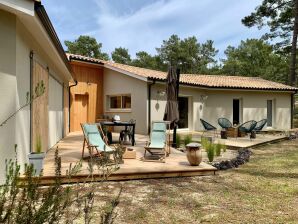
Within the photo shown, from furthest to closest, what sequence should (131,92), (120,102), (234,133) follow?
(120,102) < (131,92) < (234,133)

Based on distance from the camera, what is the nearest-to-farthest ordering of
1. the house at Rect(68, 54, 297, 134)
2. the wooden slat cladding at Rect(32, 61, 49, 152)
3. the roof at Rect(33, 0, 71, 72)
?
the roof at Rect(33, 0, 71, 72) → the wooden slat cladding at Rect(32, 61, 49, 152) → the house at Rect(68, 54, 297, 134)

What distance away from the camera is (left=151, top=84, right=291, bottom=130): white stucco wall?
57.5 ft

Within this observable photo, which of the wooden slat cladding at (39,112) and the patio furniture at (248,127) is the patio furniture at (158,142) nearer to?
the wooden slat cladding at (39,112)

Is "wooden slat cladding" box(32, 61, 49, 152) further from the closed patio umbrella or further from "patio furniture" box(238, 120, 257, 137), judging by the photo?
"patio furniture" box(238, 120, 257, 137)

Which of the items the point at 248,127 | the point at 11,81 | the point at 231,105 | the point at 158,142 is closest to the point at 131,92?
the point at 248,127

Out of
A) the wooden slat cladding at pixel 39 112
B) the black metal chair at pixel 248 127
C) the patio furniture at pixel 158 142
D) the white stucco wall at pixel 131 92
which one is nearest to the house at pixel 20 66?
the wooden slat cladding at pixel 39 112

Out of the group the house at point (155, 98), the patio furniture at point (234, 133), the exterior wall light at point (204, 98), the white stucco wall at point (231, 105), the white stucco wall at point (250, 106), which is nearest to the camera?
the patio furniture at point (234, 133)

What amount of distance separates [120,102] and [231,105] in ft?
25.6

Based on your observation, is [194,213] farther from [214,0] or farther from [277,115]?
[277,115]

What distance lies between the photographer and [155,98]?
15.0 m

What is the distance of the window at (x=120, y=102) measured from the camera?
1648cm

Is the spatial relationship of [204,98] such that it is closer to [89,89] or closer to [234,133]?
[234,133]

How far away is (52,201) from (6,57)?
3.78m

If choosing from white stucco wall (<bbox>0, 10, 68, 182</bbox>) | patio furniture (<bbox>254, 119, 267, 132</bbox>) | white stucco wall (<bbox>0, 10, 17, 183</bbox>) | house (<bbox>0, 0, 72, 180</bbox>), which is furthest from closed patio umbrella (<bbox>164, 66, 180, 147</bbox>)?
patio furniture (<bbox>254, 119, 267, 132</bbox>)
